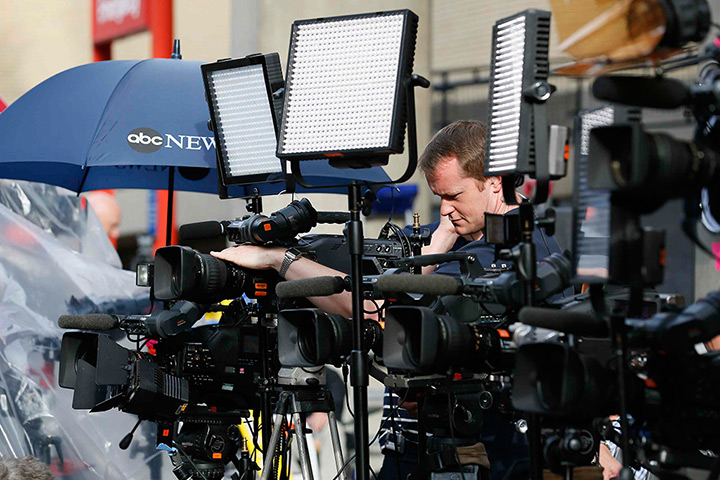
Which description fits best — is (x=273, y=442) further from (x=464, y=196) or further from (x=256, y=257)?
(x=464, y=196)

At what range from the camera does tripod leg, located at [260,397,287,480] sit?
314cm

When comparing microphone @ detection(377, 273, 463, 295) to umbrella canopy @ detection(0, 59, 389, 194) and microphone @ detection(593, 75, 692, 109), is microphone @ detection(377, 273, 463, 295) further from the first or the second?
umbrella canopy @ detection(0, 59, 389, 194)

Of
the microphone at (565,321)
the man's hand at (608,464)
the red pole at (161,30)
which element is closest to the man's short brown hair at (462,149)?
the man's hand at (608,464)

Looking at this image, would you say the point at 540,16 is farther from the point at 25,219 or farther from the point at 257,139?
the point at 25,219

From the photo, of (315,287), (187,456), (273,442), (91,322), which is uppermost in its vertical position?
(315,287)

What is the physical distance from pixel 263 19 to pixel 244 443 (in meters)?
3.69

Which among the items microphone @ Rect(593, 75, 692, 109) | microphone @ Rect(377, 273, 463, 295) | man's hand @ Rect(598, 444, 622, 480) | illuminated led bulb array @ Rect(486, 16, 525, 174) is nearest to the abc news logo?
Answer: microphone @ Rect(377, 273, 463, 295)

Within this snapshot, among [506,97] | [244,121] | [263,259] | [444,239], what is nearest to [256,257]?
[263,259]

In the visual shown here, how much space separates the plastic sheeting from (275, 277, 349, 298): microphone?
2.03 metres

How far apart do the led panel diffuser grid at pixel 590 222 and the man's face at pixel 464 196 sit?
4.04ft

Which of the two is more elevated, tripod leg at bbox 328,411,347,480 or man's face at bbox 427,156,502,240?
man's face at bbox 427,156,502,240

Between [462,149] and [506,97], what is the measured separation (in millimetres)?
1074

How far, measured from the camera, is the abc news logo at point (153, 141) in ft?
12.3

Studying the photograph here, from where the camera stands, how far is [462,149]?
133 inches
